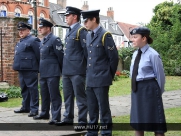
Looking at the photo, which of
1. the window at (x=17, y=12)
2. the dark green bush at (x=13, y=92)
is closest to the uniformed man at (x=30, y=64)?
the dark green bush at (x=13, y=92)

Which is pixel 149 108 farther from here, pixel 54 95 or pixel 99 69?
pixel 54 95

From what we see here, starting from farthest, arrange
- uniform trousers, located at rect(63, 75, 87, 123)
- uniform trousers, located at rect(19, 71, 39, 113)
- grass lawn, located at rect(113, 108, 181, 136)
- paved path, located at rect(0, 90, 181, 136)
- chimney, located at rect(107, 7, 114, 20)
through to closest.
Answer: chimney, located at rect(107, 7, 114, 20)
uniform trousers, located at rect(19, 71, 39, 113)
uniform trousers, located at rect(63, 75, 87, 123)
grass lawn, located at rect(113, 108, 181, 136)
paved path, located at rect(0, 90, 181, 136)

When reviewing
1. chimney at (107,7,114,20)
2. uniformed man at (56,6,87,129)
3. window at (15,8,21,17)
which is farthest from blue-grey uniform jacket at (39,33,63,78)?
chimney at (107,7,114,20)

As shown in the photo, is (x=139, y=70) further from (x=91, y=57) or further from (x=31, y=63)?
(x=31, y=63)

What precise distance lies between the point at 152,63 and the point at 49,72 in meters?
2.66

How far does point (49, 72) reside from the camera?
700 centimetres

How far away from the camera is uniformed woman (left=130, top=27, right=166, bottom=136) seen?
192 inches

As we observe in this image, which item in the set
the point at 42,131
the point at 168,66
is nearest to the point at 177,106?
the point at 42,131

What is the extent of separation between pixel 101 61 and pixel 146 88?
1190 mm

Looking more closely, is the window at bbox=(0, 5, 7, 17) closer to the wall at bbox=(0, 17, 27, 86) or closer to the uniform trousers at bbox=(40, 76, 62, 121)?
the wall at bbox=(0, 17, 27, 86)

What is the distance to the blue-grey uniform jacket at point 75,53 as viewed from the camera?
21.4ft

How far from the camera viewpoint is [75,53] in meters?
6.56

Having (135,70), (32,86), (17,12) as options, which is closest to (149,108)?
(135,70)

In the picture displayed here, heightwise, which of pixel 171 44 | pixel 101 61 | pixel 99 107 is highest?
pixel 171 44
